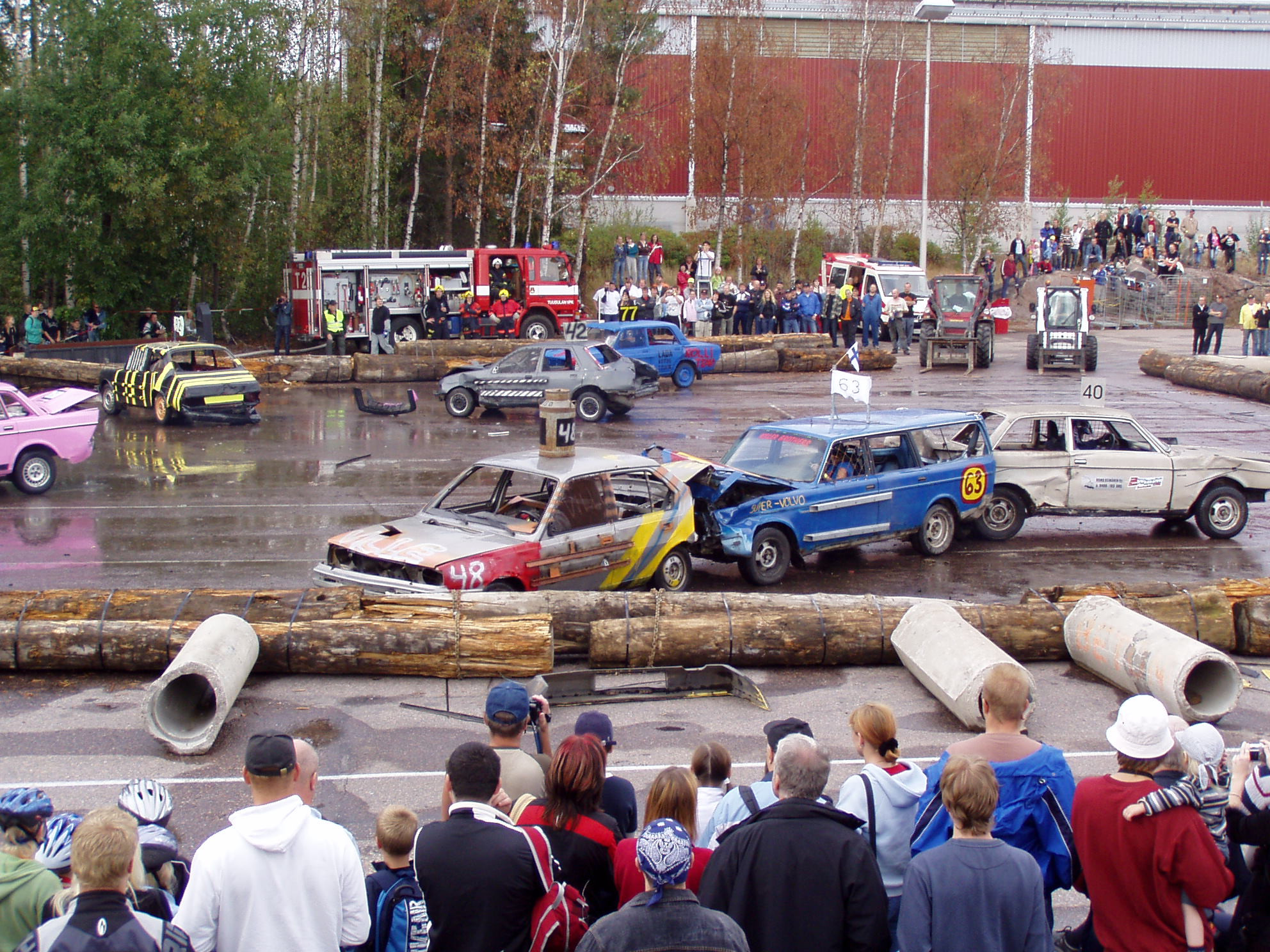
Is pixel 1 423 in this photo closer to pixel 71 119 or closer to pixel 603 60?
pixel 71 119

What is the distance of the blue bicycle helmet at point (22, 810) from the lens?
4016 mm

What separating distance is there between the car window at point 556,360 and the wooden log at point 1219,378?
15.4 m

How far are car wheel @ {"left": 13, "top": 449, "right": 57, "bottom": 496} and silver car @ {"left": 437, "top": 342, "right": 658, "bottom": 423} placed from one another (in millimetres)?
8648

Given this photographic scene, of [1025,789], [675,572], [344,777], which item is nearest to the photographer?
[1025,789]

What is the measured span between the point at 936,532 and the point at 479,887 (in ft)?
35.9

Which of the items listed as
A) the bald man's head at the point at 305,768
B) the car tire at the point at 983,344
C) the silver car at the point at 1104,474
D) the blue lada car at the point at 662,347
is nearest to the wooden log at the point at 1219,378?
the car tire at the point at 983,344

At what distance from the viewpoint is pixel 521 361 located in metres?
24.0

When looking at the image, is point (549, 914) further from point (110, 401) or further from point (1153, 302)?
point (1153, 302)

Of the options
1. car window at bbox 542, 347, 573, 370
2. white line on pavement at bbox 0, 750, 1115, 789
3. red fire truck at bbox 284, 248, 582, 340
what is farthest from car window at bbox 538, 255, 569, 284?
white line on pavement at bbox 0, 750, 1115, 789

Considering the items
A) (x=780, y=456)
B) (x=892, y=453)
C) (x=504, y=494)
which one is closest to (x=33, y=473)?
(x=504, y=494)

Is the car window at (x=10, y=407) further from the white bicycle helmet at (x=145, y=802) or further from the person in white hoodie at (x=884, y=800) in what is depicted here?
the person in white hoodie at (x=884, y=800)

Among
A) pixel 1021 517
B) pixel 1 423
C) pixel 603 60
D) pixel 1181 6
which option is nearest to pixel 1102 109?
pixel 1181 6

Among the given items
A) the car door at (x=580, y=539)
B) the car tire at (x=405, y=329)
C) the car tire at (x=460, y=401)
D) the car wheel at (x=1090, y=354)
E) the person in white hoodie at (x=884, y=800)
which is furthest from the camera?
the car tire at (x=405, y=329)

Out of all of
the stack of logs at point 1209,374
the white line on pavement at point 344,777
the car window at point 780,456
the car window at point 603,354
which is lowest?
the white line on pavement at point 344,777
